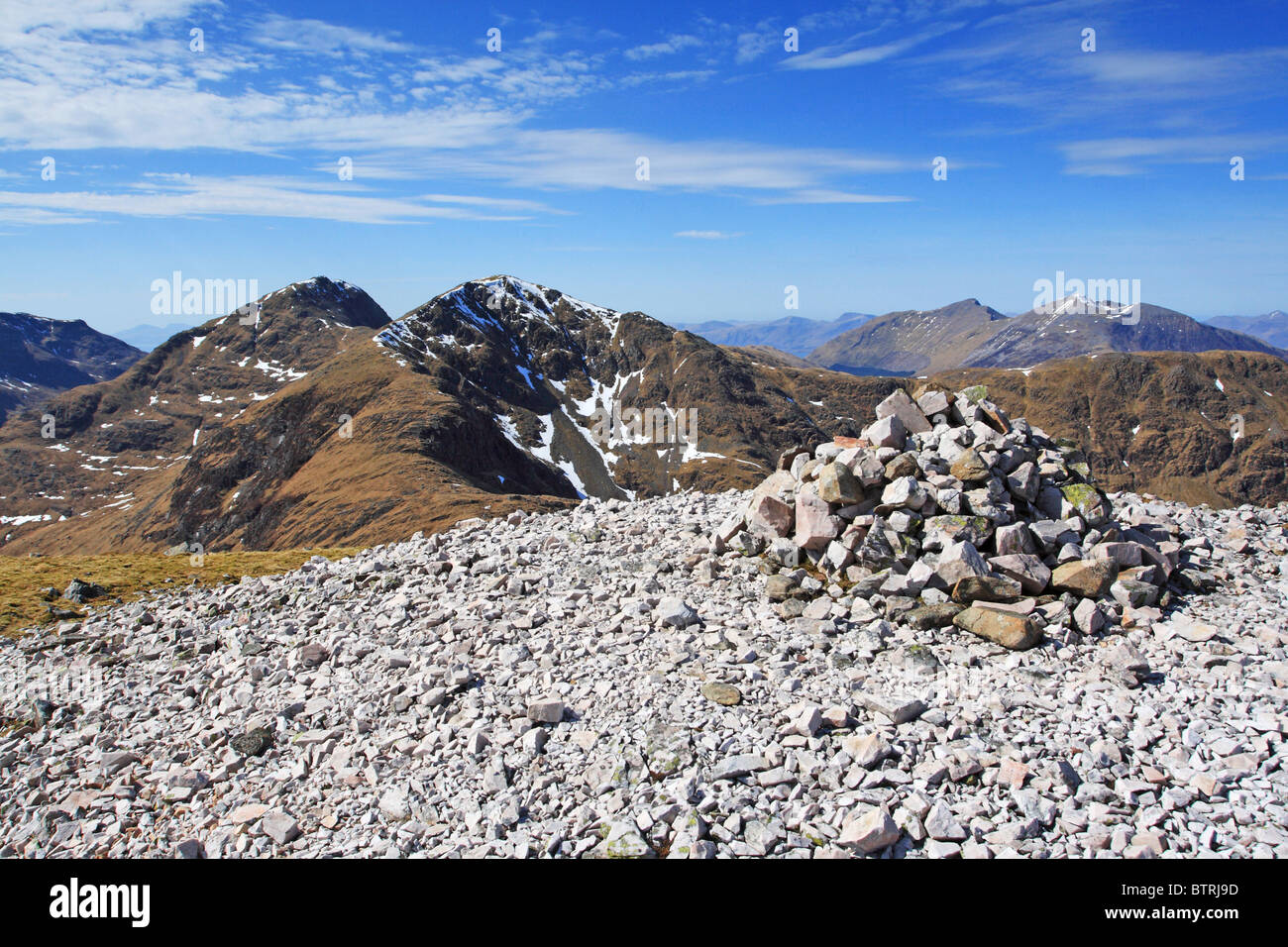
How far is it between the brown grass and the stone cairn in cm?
1982

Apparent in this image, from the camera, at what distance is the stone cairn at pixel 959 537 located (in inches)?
619

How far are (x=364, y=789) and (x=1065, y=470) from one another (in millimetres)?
20189

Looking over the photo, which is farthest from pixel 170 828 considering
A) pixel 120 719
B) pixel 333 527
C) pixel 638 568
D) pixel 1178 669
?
pixel 333 527

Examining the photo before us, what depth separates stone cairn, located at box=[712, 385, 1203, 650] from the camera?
1573 centimetres

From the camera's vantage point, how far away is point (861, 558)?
17375 millimetres

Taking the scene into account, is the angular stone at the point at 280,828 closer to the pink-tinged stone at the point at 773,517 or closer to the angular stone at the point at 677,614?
the angular stone at the point at 677,614

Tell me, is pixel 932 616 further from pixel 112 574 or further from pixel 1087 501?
pixel 112 574

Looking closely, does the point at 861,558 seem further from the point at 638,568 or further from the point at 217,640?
the point at 217,640

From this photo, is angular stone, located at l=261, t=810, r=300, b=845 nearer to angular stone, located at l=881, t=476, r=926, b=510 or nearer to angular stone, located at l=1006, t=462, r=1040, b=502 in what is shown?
angular stone, located at l=881, t=476, r=926, b=510

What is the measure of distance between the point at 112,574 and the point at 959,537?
3317 centimetres

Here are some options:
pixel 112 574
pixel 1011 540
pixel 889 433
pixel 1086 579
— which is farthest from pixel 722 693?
pixel 112 574

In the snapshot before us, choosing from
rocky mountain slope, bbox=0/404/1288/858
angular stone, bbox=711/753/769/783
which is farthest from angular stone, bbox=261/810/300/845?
angular stone, bbox=711/753/769/783

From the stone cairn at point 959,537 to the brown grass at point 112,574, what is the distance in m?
19.8
